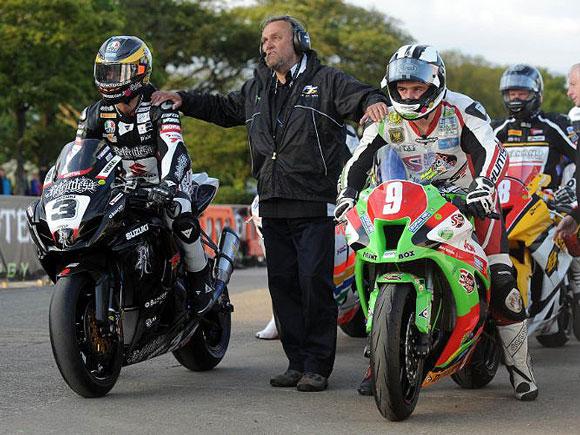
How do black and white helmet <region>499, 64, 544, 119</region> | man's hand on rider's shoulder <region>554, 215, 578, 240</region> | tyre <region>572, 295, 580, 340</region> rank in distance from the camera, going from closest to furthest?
man's hand on rider's shoulder <region>554, 215, 578, 240</region>
tyre <region>572, 295, 580, 340</region>
black and white helmet <region>499, 64, 544, 119</region>

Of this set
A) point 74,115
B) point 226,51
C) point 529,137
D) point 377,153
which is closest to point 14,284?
point 529,137

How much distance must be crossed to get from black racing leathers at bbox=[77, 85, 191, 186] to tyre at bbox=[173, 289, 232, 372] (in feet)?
3.49

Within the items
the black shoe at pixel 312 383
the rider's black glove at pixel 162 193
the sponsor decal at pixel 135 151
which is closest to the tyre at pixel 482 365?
the black shoe at pixel 312 383

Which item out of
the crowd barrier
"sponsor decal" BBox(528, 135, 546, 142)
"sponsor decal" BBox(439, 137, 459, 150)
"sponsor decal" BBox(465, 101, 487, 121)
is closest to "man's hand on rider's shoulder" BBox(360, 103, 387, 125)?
"sponsor decal" BBox(439, 137, 459, 150)

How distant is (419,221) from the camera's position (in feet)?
19.3

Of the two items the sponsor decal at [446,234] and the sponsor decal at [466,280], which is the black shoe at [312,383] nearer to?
the sponsor decal at [466,280]

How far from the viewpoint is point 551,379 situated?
7.67m

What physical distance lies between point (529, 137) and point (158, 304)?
4761mm

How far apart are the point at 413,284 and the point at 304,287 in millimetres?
1531

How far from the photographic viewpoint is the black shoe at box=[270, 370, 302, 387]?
7204 mm

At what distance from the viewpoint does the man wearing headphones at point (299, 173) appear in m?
7.28

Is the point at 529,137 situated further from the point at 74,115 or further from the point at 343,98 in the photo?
the point at 74,115

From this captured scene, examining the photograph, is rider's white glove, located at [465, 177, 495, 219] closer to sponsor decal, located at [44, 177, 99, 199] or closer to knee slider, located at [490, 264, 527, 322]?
knee slider, located at [490, 264, 527, 322]

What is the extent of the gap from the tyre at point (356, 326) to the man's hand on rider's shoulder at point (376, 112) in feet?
11.1
